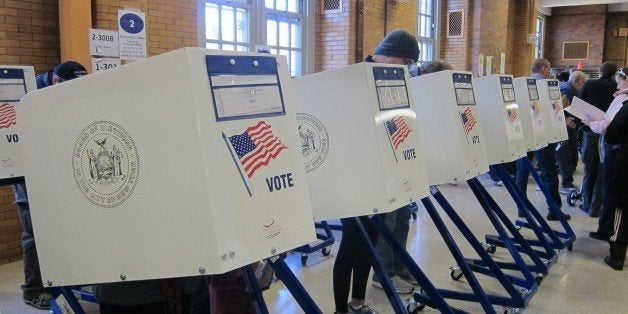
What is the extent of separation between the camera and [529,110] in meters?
3.95

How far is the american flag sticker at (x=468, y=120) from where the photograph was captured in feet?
8.76

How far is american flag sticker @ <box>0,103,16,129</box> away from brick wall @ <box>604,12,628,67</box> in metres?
17.8

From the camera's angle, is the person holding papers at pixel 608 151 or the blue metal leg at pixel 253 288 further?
the person holding papers at pixel 608 151

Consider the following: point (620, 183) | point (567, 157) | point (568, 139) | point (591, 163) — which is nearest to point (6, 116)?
point (620, 183)

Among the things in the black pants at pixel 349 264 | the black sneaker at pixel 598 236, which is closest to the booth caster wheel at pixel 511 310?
the black pants at pixel 349 264

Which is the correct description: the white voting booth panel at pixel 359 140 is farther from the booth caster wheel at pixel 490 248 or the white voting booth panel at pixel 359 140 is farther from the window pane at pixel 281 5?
the window pane at pixel 281 5

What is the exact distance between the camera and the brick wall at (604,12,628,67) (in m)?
16.7

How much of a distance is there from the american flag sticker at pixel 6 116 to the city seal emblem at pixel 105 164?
64.0 inches

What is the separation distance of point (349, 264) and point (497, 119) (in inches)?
57.4

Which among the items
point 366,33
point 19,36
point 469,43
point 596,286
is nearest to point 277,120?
point 596,286

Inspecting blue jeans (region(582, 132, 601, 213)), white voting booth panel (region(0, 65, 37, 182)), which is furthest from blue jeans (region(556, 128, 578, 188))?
white voting booth panel (region(0, 65, 37, 182))

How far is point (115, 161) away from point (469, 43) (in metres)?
10.3

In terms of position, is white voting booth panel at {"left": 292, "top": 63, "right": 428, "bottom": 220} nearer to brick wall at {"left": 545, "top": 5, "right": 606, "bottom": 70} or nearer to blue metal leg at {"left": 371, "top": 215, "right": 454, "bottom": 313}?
blue metal leg at {"left": 371, "top": 215, "right": 454, "bottom": 313}

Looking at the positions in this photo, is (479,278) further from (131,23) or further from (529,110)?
(131,23)
